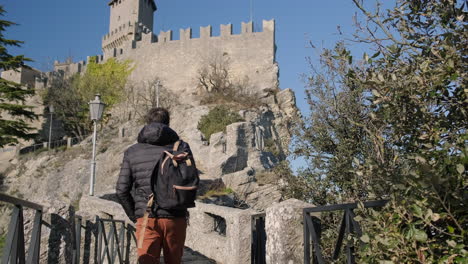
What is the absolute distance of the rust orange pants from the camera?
12.4 feet

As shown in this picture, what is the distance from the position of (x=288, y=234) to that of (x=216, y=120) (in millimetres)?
21646

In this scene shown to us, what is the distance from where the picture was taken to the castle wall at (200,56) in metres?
33.9

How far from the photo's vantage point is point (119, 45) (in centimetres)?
4347

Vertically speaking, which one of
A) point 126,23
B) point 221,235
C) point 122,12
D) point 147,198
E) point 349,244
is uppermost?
point 122,12

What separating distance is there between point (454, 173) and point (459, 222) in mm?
233

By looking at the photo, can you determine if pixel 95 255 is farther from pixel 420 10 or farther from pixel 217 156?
pixel 217 156

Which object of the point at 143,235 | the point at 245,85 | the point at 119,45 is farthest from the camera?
the point at 119,45

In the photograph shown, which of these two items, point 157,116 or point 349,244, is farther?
point 157,116

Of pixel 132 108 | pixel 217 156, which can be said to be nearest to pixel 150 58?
pixel 132 108

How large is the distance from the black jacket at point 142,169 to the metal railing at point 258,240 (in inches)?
90.9

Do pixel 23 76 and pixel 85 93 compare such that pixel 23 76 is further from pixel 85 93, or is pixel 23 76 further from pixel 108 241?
pixel 108 241

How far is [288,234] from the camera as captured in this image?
4535 millimetres

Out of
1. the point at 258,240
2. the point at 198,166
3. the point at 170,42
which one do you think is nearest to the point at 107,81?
the point at 170,42

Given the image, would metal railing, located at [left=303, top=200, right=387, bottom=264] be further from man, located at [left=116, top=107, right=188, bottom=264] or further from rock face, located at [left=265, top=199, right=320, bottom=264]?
man, located at [left=116, top=107, right=188, bottom=264]
